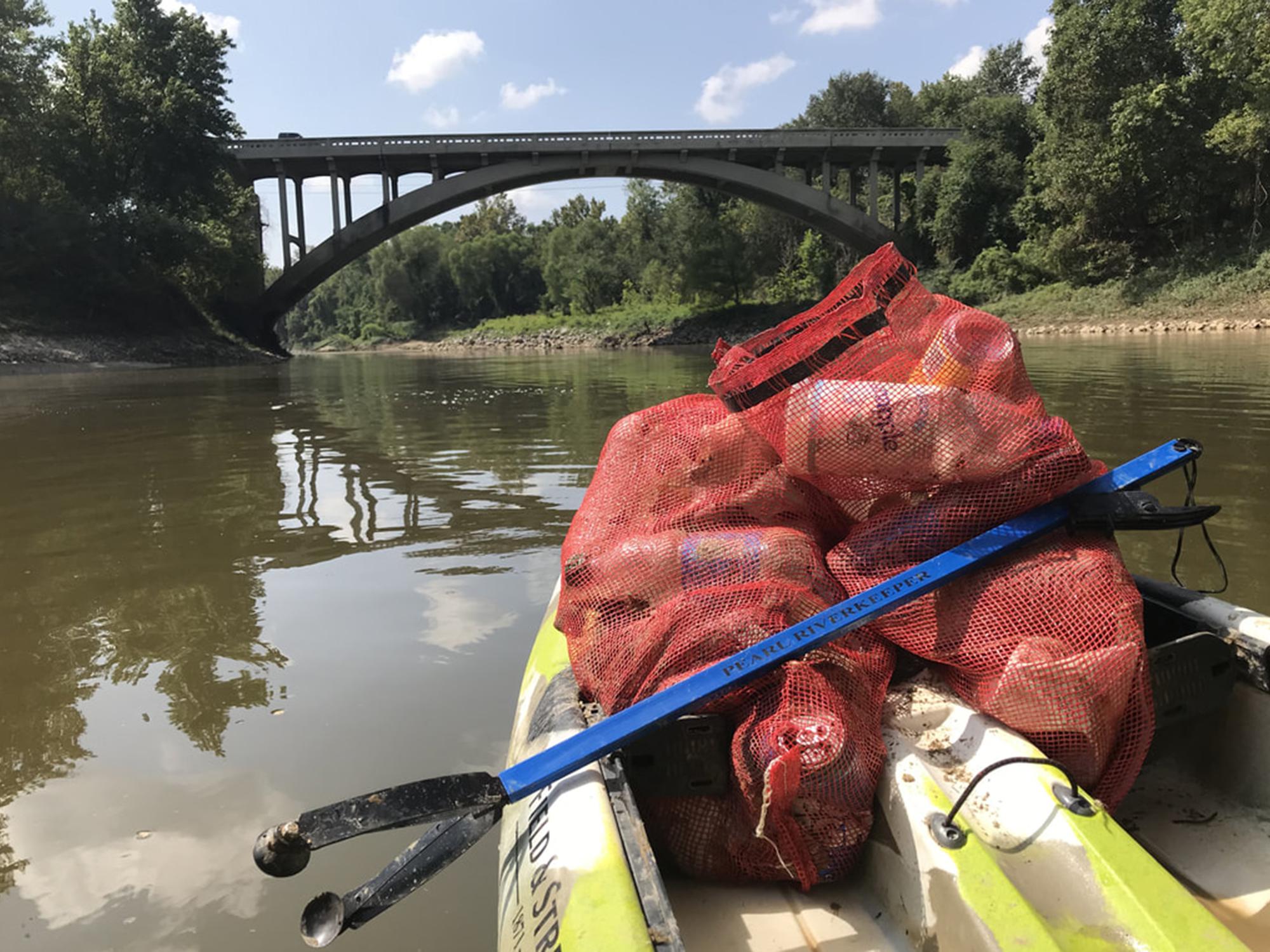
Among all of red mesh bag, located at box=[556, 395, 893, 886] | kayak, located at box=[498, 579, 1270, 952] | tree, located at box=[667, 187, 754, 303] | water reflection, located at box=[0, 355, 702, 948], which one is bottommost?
water reflection, located at box=[0, 355, 702, 948]

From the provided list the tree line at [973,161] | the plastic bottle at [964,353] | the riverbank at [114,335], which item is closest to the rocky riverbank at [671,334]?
the tree line at [973,161]

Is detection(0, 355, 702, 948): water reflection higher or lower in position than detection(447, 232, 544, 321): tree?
lower

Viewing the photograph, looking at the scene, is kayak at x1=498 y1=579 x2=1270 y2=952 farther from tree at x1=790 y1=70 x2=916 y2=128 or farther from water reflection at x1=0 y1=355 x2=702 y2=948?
tree at x1=790 y1=70 x2=916 y2=128

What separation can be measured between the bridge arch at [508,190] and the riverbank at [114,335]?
4315 millimetres

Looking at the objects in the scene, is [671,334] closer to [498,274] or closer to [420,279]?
[498,274]

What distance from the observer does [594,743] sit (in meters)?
1.83

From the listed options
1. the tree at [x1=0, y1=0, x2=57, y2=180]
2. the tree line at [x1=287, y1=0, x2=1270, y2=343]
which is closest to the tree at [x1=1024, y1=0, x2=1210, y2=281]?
the tree line at [x1=287, y1=0, x2=1270, y2=343]

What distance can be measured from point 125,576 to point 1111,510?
492cm

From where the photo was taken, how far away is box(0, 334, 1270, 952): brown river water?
2332 millimetres

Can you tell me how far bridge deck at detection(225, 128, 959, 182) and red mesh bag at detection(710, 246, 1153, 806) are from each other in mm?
38404

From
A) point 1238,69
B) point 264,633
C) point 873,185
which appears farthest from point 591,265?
point 264,633

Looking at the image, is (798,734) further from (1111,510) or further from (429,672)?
(429,672)

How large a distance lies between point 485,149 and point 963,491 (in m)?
39.3

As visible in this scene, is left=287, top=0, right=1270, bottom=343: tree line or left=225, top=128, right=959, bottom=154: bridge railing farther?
left=225, top=128, right=959, bottom=154: bridge railing
